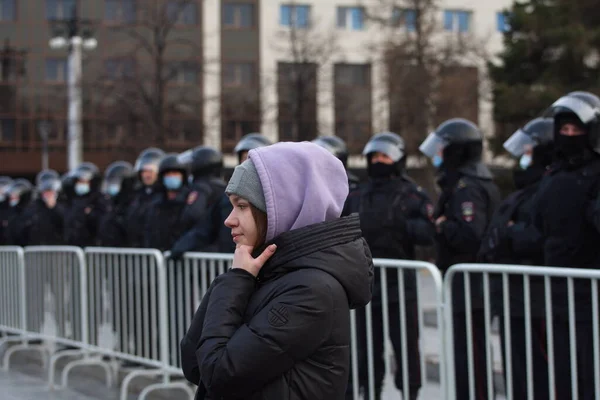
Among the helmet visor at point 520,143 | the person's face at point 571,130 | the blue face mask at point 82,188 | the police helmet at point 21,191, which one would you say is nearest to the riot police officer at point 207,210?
the helmet visor at point 520,143

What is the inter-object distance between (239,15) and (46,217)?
114 ft

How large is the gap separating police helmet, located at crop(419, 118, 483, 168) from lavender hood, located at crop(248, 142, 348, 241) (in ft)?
13.9

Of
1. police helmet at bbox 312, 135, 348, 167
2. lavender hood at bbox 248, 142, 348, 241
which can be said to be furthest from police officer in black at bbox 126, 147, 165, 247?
lavender hood at bbox 248, 142, 348, 241

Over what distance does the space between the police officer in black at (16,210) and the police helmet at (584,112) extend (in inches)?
368

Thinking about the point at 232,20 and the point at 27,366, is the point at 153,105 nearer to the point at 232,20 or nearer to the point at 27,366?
the point at 27,366

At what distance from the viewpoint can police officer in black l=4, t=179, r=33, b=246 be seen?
13547 mm

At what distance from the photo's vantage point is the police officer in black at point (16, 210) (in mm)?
13547

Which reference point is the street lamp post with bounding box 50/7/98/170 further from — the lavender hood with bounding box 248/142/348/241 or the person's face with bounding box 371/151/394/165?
the lavender hood with bounding box 248/142/348/241

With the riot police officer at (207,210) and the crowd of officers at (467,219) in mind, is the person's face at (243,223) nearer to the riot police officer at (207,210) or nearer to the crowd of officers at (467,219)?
the crowd of officers at (467,219)

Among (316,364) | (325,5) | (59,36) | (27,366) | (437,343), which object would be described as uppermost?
(325,5)

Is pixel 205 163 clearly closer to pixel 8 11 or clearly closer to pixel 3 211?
pixel 3 211

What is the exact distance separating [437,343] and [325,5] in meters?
43.0

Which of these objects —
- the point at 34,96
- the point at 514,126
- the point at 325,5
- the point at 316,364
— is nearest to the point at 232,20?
the point at 325,5

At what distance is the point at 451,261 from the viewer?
22.5ft
